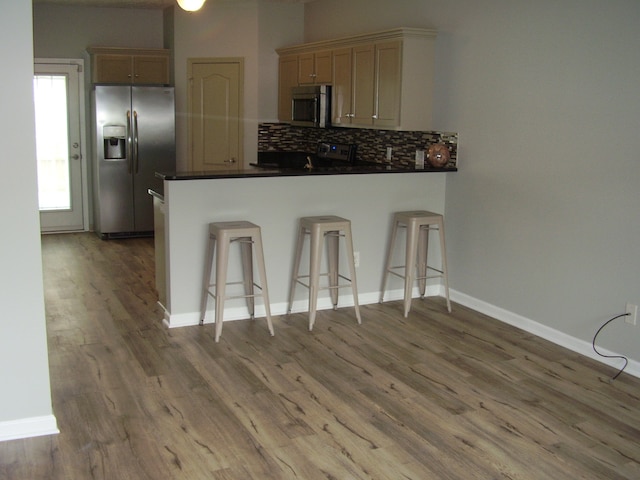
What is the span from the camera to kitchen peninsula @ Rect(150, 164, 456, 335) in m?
4.88

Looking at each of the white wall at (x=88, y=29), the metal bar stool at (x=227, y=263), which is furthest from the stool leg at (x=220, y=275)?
the white wall at (x=88, y=29)

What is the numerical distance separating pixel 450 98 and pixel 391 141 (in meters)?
0.95

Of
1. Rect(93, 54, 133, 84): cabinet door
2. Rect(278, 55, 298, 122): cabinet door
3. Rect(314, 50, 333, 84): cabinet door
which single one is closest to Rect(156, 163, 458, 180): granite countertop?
Rect(314, 50, 333, 84): cabinet door

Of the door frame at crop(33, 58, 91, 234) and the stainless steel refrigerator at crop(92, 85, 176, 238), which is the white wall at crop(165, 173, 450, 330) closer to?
the stainless steel refrigerator at crop(92, 85, 176, 238)

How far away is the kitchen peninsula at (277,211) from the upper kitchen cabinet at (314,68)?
1.58 m

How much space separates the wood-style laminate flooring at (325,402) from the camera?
3.06 m

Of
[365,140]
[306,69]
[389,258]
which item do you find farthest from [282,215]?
[306,69]

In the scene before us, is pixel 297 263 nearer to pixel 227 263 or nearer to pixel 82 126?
pixel 227 263

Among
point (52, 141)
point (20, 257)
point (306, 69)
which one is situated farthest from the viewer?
point (52, 141)

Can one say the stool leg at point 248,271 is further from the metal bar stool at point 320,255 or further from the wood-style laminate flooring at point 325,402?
the metal bar stool at point 320,255

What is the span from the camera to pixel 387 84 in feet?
18.8

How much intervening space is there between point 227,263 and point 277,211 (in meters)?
0.68

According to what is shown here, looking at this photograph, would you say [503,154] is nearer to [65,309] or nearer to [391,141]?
[391,141]

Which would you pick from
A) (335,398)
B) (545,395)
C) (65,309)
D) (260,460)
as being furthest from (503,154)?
(65,309)
